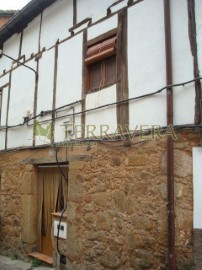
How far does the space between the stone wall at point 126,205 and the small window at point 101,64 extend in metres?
1.27

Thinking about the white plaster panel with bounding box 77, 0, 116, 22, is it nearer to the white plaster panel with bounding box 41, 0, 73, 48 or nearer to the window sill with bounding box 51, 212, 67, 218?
the white plaster panel with bounding box 41, 0, 73, 48

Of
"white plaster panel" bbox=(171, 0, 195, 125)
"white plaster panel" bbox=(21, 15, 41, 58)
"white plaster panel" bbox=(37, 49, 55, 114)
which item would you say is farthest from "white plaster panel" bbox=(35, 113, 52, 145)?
"white plaster panel" bbox=(171, 0, 195, 125)

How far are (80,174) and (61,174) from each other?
893 millimetres

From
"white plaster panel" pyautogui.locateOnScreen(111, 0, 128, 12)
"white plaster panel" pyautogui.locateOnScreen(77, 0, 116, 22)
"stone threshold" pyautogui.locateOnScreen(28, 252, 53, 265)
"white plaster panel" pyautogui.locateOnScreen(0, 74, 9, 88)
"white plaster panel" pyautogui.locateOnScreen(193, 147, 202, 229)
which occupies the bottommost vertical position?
"stone threshold" pyautogui.locateOnScreen(28, 252, 53, 265)

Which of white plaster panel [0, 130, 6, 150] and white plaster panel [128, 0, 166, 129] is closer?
white plaster panel [128, 0, 166, 129]

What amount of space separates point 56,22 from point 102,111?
2.90m

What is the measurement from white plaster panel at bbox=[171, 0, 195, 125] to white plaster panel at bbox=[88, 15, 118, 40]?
3.94 ft

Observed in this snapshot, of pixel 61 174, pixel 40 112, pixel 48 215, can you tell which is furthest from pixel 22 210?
pixel 40 112

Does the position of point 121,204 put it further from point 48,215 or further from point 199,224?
point 48,215

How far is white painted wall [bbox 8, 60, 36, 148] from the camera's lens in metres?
7.07

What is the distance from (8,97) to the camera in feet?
26.2

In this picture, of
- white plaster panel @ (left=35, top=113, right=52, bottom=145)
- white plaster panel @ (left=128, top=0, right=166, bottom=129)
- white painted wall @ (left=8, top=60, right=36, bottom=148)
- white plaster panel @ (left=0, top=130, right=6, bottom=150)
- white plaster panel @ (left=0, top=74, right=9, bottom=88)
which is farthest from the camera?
white plaster panel @ (left=0, top=74, right=9, bottom=88)

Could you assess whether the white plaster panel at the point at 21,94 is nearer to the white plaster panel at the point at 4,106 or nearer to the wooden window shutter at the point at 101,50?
the white plaster panel at the point at 4,106

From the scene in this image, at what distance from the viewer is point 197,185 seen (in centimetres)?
394
